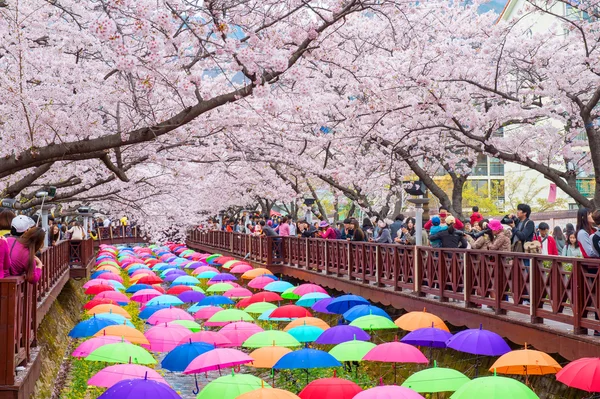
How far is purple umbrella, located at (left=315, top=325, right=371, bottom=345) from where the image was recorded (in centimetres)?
1390

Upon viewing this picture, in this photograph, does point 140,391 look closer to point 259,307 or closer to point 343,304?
point 343,304

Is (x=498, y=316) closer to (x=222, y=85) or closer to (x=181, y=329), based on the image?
(x=181, y=329)

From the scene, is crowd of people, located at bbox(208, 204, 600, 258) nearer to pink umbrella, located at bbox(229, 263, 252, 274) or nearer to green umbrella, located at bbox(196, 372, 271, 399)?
green umbrella, located at bbox(196, 372, 271, 399)

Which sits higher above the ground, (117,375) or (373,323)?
(373,323)

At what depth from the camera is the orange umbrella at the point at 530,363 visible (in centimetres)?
1010

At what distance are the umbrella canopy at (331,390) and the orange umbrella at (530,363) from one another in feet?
6.14

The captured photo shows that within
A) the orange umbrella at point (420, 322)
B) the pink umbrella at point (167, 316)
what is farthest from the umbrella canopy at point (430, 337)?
the pink umbrella at point (167, 316)

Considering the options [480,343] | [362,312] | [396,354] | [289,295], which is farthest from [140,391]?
[289,295]

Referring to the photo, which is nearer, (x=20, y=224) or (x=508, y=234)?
(x=20, y=224)

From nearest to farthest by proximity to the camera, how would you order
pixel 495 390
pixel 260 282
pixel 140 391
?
pixel 495 390 → pixel 140 391 → pixel 260 282

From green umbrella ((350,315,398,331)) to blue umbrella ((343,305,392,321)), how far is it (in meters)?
0.71

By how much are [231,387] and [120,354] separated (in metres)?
3.14

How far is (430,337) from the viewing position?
1275 cm

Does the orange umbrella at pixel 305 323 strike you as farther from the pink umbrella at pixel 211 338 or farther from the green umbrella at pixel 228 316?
the green umbrella at pixel 228 316
